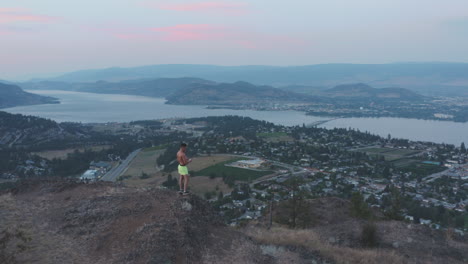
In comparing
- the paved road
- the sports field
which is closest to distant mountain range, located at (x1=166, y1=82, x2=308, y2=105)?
the sports field

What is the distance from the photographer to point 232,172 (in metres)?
35.1

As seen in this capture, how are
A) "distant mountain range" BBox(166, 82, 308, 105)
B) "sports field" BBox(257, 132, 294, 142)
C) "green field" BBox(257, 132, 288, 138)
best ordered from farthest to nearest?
"distant mountain range" BBox(166, 82, 308, 105) → "green field" BBox(257, 132, 288, 138) → "sports field" BBox(257, 132, 294, 142)

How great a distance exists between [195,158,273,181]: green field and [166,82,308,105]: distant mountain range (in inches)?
4298

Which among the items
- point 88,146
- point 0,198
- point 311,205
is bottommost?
point 88,146

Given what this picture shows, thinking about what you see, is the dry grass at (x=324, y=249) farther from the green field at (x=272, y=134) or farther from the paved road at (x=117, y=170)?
the green field at (x=272, y=134)

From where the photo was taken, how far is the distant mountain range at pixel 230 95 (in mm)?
151188

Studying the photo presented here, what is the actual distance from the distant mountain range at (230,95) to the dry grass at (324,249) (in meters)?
136

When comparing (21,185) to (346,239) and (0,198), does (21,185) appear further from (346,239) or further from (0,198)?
(346,239)

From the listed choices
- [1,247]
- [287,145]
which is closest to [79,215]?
[1,247]

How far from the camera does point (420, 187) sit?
103 feet

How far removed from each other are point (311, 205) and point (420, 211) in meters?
11.0

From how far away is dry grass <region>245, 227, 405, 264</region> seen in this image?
8609 mm

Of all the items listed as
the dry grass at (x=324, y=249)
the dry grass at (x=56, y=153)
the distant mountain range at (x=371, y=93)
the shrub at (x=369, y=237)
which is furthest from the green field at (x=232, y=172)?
the distant mountain range at (x=371, y=93)

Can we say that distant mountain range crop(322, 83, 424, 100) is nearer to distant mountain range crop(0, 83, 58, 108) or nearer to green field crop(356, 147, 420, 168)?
green field crop(356, 147, 420, 168)
